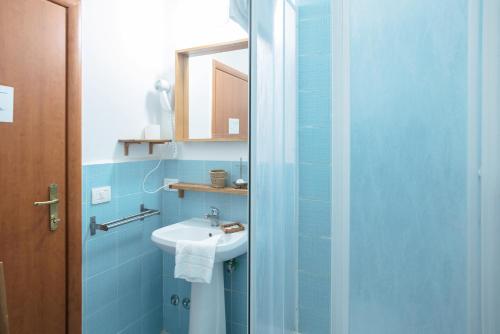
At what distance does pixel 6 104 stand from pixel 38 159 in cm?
25

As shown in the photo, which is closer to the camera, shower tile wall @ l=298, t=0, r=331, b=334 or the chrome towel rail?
shower tile wall @ l=298, t=0, r=331, b=334

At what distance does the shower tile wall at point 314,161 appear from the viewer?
2.51ft

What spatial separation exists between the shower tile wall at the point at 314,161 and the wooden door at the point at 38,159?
3.93 feet

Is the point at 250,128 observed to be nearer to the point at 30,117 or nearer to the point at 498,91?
the point at 498,91

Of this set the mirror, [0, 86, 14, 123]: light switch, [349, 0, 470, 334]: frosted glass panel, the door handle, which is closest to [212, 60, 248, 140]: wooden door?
the mirror

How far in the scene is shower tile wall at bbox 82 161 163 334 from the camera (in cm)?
159

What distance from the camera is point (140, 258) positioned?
1.91 metres

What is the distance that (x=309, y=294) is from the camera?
81 centimetres

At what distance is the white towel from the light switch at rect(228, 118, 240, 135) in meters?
0.69

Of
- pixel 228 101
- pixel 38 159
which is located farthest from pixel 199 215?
pixel 38 159

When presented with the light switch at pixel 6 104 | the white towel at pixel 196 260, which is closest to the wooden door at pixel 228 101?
the white towel at pixel 196 260

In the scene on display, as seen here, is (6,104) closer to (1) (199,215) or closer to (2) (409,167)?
(1) (199,215)

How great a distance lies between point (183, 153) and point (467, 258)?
1653mm

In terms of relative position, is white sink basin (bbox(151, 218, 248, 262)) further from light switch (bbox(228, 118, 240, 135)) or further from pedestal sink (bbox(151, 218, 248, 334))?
light switch (bbox(228, 118, 240, 135))
